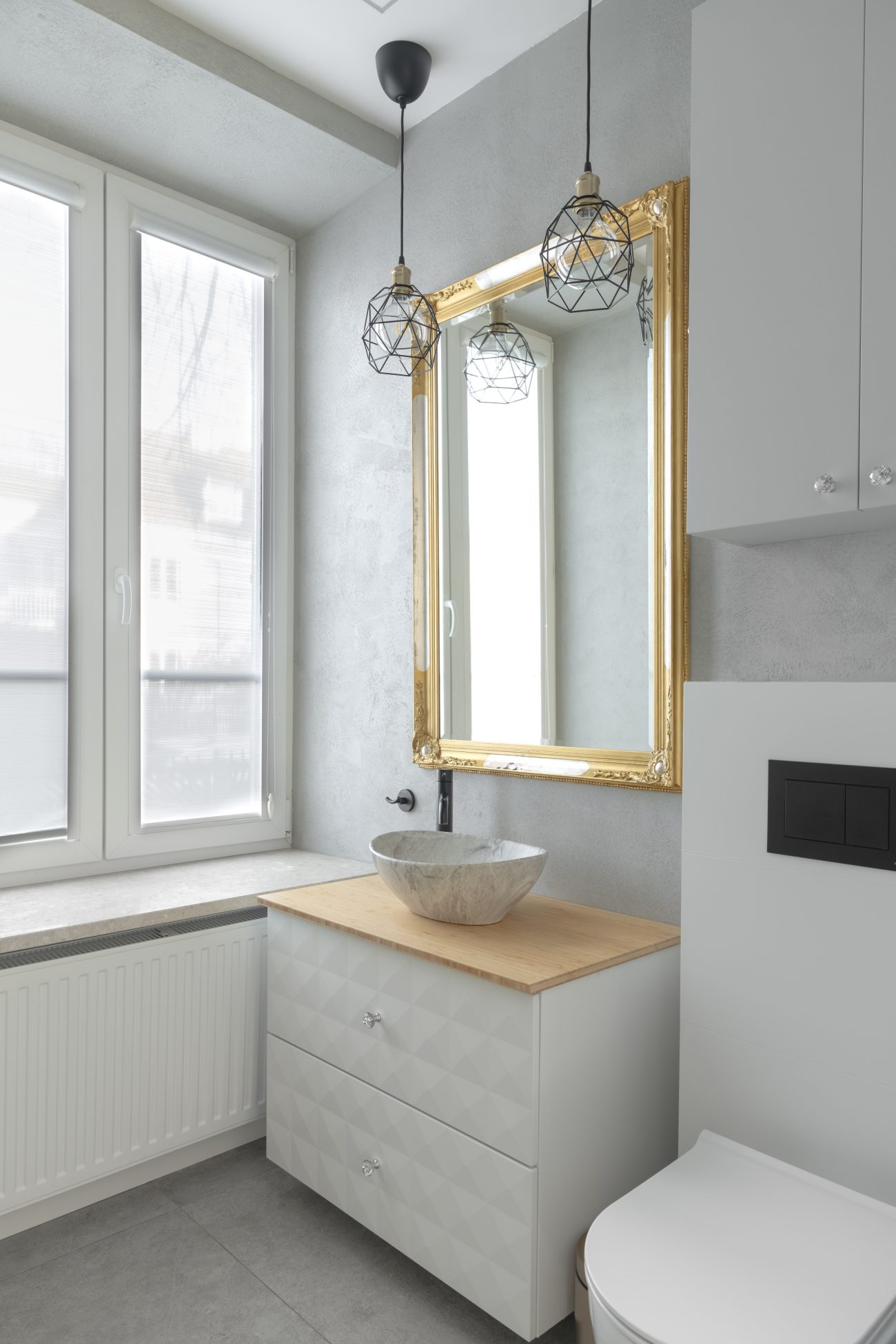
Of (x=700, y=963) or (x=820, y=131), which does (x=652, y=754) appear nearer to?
(x=700, y=963)

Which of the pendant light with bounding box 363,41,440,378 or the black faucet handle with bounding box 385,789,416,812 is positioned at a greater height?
the pendant light with bounding box 363,41,440,378

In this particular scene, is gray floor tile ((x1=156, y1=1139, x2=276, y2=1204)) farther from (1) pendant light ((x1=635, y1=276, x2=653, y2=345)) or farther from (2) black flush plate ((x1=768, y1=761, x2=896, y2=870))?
(1) pendant light ((x1=635, y1=276, x2=653, y2=345))

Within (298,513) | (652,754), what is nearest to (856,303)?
(652,754)

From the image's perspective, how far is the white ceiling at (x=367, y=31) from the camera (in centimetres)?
201

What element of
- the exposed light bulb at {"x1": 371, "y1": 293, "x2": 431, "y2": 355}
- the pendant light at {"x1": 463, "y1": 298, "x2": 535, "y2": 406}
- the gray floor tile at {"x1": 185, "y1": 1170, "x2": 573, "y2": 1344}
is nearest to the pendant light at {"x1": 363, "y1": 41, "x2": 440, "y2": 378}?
the exposed light bulb at {"x1": 371, "y1": 293, "x2": 431, "y2": 355}

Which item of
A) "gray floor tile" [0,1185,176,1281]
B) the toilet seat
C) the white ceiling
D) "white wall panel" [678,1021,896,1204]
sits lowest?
"gray floor tile" [0,1185,176,1281]

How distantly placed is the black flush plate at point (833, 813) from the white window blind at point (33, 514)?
1.78 meters

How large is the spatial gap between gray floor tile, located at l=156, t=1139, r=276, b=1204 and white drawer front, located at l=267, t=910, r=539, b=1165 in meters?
0.39

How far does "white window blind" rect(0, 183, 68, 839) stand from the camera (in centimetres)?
226

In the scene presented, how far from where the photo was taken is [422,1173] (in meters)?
1.64

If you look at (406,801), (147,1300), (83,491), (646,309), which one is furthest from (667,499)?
(147,1300)

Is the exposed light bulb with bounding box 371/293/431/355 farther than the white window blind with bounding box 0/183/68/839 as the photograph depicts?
No

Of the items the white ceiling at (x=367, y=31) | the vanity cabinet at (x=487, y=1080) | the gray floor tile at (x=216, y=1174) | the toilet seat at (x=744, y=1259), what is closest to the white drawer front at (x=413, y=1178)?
the vanity cabinet at (x=487, y=1080)

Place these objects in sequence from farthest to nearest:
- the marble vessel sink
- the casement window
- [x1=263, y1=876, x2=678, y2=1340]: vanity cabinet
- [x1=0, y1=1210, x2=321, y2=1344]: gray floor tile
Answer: the casement window → the marble vessel sink → [x1=0, y1=1210, x2=321, y2=1344]: gray floor tile → [x1=263, y1=876, x2=678, y2=1340]: vanity cabinet
